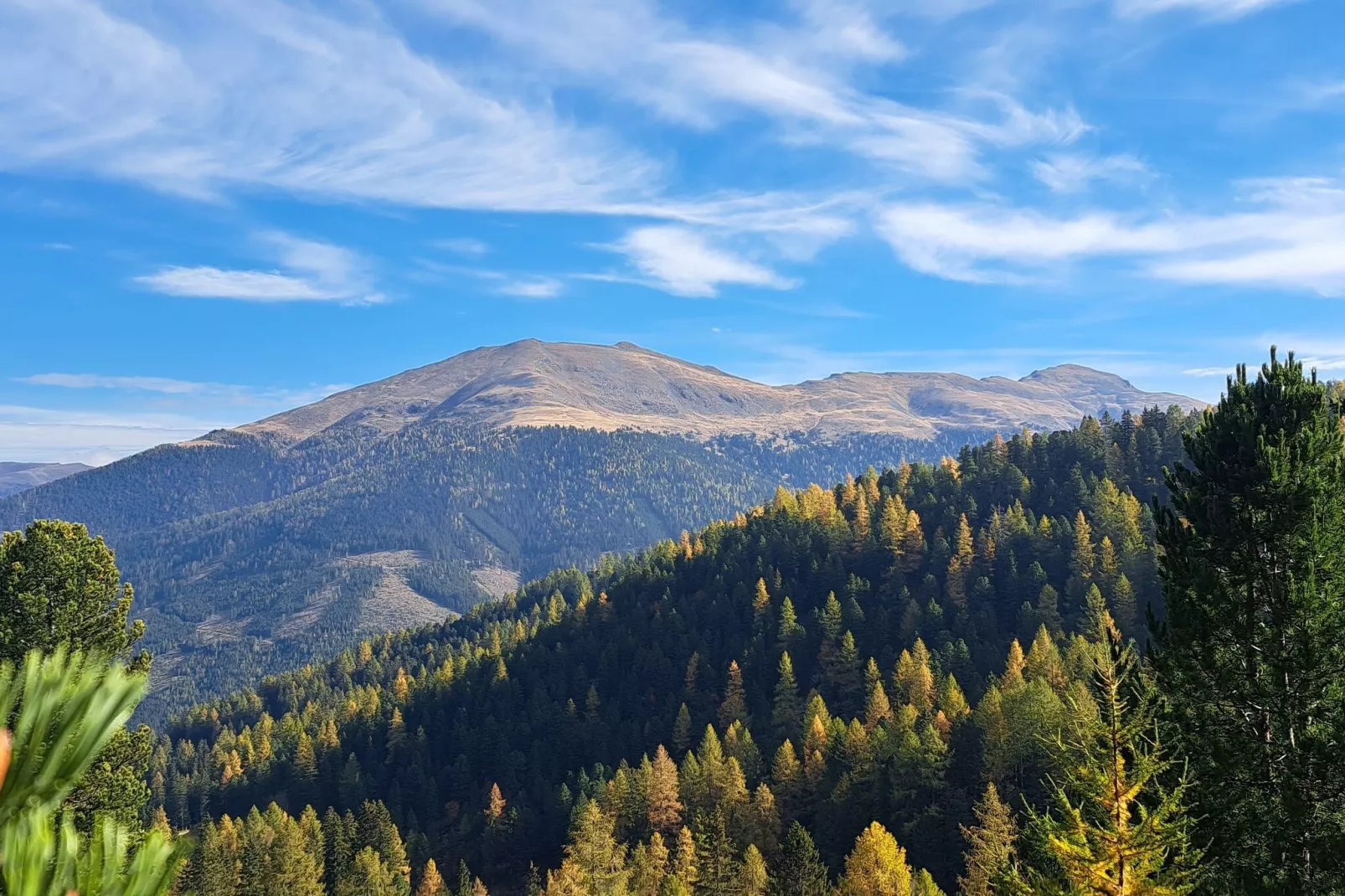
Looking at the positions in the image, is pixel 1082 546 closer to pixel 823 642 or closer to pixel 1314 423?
pixel 823 642

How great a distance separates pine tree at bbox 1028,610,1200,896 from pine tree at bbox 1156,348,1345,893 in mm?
1419

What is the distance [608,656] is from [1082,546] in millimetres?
103727

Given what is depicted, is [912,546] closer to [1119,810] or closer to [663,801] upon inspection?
[663,801]

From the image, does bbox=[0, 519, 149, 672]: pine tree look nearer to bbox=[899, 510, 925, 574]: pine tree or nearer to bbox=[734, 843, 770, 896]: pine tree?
bbox=[734, 843, 770, 896]: pine tree

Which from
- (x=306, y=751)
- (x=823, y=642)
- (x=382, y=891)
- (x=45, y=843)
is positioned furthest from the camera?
(x=306, y=751)

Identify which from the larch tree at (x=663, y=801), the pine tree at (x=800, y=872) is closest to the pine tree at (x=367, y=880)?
the larch tree at (x=663, y=801)

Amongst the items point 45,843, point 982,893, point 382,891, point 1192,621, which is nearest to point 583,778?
point 382,891

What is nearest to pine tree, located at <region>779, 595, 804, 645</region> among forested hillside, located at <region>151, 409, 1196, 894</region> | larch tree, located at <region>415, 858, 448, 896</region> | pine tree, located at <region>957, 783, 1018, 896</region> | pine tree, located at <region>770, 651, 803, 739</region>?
forested hillside, located at <region>151, 409, 1196, 894</region>

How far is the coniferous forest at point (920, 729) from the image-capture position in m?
22.7

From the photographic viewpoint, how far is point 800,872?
82.2m

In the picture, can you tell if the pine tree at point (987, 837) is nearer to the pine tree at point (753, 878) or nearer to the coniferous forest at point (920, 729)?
the coniferous forest at point (920, 729)

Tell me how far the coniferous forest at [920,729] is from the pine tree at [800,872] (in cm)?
29

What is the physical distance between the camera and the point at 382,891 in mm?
102625

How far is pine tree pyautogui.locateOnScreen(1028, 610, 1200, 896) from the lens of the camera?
67.2ft
